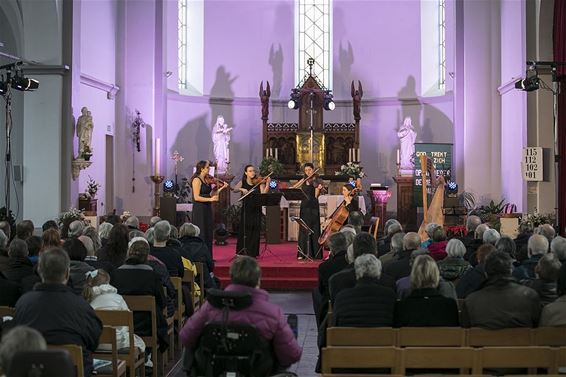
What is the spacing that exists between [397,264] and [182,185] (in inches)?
452

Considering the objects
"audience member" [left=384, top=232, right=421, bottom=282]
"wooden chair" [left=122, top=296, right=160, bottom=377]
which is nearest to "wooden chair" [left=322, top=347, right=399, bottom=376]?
"wooden chair" [left=122, top=296, right=160, bottom=377]

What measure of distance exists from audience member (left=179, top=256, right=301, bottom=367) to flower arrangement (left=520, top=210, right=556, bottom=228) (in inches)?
324

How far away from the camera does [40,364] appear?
2.93m

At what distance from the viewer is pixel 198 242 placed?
28.3 feet

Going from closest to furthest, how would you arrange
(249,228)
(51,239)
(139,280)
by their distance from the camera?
(139,280)
(51,239)
(249,228)

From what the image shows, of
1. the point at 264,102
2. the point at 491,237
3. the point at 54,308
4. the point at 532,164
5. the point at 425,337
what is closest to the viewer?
the point at 54,308

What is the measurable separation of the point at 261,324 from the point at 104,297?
5.68 feet

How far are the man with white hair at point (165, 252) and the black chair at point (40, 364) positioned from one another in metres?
4.34

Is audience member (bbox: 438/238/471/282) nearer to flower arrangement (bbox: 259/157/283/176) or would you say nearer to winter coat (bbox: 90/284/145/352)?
winter coat (bbox: 90/284/145/352)

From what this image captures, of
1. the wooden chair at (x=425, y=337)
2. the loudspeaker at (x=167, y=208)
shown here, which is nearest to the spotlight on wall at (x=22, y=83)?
the loudspeaker at (x=167, y=208)

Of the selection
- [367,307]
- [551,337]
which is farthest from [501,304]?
[367,307]

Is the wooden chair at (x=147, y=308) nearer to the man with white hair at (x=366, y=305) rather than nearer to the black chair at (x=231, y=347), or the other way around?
the man with white hair at (x=366, y=305)

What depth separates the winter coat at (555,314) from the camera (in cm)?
493

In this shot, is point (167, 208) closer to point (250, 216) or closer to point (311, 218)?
point (250, 216)
